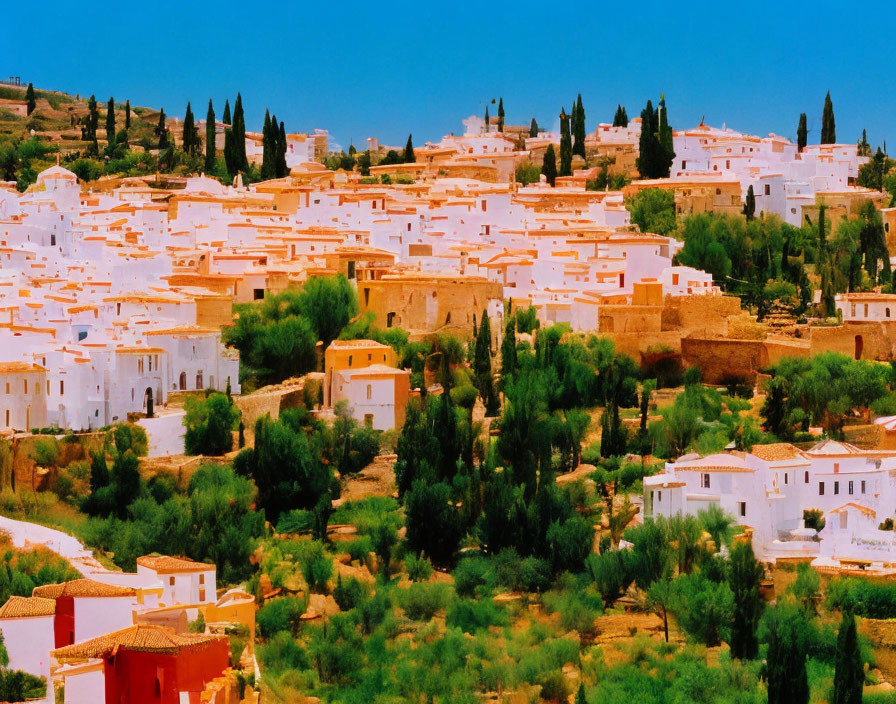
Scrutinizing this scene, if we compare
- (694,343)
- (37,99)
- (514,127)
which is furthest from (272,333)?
(37,99)

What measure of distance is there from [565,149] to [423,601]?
25.2 metres

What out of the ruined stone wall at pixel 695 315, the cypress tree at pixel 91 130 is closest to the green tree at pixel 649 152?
the ruined stone wall at pixel 695 315

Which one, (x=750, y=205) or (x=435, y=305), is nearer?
(x=435, y=305)

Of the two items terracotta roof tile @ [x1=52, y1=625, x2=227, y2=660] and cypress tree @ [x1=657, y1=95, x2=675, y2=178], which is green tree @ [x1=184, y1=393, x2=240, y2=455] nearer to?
terracotta roof tile @ [x1=52, y1=625, x2=227, y2=660]

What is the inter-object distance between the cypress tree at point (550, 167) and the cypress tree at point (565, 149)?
0.39 m

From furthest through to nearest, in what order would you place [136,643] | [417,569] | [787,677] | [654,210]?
1. [654,210]
2. [417,569]
3. [787,677]
4. [136,643]

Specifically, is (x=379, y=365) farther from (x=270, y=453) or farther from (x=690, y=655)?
(x=690, y=655)

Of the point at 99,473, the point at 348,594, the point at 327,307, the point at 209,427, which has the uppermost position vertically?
the point at 327,307

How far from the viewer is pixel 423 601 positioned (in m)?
26.1

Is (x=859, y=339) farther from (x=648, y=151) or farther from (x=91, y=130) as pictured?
(x=91, y=130)

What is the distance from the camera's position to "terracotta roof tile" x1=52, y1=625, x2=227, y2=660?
67.4 ft

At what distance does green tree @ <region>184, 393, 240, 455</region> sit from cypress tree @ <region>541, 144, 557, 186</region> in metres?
19.8

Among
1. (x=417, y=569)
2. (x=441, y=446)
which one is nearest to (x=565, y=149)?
(x=441, y=446)

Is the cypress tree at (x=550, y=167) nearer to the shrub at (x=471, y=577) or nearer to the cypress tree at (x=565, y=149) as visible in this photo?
the cypress tree at (x=565, y=149)
